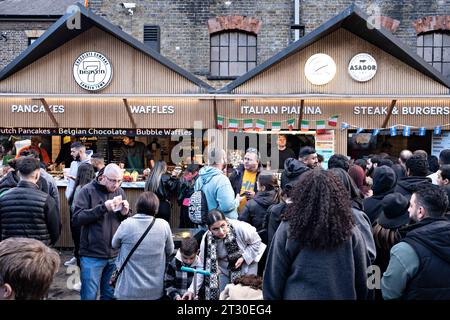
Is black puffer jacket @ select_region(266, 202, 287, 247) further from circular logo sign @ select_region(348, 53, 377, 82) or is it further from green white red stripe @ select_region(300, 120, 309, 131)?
circular logo sign @ select_region(348, 53, 377, 82)

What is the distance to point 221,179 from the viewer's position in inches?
230

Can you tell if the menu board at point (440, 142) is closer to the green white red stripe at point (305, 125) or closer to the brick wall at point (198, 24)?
the green white red stripe at point (305, 125)

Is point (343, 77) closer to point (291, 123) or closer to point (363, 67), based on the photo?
point (363, 67)

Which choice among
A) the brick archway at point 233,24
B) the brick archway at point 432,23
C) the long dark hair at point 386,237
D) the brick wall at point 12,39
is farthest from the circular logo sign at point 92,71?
the brick wall at point 12,39

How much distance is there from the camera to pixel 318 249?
2.87 meters

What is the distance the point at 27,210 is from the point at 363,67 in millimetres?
8026

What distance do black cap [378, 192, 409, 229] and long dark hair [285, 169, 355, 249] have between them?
159 cm

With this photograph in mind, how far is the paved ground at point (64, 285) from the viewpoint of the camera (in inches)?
257

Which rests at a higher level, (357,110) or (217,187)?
(357,110)

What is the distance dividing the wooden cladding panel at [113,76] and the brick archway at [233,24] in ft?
15.9

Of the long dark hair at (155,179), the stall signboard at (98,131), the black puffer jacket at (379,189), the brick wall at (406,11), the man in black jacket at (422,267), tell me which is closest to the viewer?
the man in black jacket at (422,267)

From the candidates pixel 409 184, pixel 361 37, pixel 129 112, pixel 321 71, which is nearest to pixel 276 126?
pixel 321 71

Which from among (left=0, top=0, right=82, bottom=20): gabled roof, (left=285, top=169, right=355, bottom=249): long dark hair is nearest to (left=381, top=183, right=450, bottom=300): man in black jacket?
(left=285, top=169, right=355, bottom=249): long dark hair
